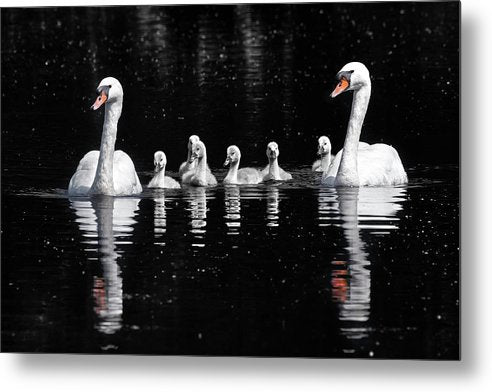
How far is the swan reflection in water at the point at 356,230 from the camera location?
28.7 feet

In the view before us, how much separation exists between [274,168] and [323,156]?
26cm

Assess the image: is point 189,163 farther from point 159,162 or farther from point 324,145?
point 324,145

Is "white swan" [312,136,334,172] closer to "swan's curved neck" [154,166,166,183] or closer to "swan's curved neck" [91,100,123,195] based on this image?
"swan's curved neck" [154,166,166,183]

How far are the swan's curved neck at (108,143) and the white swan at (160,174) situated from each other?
0.77 ft

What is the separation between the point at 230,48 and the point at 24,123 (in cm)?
114

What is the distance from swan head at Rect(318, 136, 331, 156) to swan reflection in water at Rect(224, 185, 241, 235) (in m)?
0.47

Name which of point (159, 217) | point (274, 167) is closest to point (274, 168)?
point (274, 167)

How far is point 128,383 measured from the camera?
890 centimetres

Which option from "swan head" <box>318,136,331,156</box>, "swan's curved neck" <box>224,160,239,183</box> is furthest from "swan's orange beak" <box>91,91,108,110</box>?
"swan head" <box>318,136,331,156</box>

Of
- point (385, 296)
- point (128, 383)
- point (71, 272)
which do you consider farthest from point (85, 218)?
point (385, 296)

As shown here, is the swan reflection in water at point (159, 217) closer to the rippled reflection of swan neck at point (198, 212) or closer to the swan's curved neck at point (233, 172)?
the rippled reflection of swan neck at point (198, 212)

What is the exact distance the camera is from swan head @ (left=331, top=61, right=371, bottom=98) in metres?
9.02

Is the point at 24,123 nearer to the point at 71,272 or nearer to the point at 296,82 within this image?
the point at 71,272

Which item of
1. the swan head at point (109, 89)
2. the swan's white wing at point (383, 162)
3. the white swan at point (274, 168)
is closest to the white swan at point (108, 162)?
the swan head at point (109, 89)
